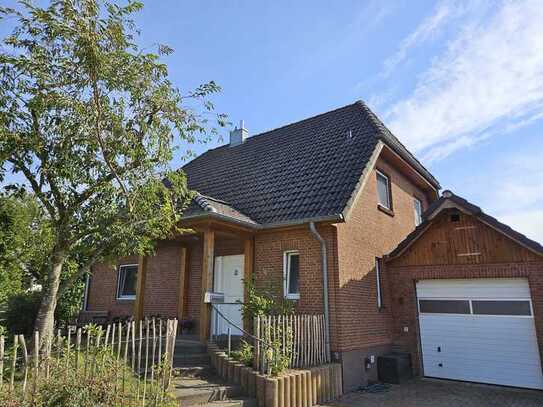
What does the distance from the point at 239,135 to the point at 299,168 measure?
240 inches

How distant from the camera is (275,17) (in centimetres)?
874

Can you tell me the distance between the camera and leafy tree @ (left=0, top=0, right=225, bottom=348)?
6.20 m

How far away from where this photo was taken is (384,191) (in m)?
13.5

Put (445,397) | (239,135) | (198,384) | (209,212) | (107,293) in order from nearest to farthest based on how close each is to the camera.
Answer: (198,384) → (445,397) → (209,212) → (107,293) → (239,135)

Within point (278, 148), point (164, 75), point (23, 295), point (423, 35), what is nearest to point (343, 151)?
point (278, 148)

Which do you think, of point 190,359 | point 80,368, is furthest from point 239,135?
point 80,368

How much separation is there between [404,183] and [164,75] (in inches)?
419

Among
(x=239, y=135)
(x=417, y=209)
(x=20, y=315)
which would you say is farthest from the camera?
(x=239, y=135)

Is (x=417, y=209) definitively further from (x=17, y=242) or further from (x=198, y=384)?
(x=17, y=242)

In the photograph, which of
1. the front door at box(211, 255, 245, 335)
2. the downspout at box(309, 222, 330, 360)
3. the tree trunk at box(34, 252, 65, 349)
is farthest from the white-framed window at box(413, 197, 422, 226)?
the tree trunk at box(34, 252, 65, 349)

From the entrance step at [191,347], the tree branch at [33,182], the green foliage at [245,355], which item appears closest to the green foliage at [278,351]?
the green foliage at [245,355]

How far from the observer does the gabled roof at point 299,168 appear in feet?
34.9

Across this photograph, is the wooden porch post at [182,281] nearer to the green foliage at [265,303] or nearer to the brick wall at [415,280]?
the green foliage at [265,303]

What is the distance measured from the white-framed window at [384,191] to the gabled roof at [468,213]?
1.69 meters
